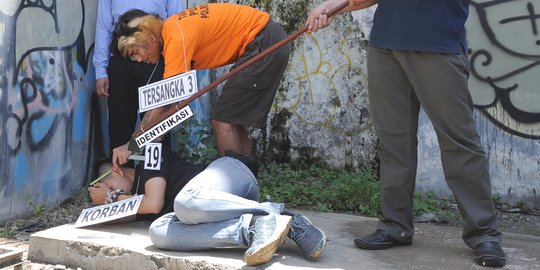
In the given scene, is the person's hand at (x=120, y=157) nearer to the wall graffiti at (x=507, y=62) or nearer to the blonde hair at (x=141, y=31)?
the blonde hair at (x=141, y=31)

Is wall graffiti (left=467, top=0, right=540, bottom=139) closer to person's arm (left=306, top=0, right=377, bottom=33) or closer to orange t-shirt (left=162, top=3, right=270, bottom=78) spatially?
orange t-shirt (left=162, top=3, right=270, bottom=78)

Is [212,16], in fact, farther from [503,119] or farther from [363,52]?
[503,119]

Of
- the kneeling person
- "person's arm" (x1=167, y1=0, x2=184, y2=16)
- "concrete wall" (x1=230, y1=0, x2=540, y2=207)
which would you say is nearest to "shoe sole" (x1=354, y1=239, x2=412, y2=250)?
the kneeling person

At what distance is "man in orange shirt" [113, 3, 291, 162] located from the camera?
13.6 feet

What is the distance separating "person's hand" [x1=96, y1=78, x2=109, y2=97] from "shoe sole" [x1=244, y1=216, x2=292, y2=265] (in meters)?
2.07

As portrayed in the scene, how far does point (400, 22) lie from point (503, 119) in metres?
2.00

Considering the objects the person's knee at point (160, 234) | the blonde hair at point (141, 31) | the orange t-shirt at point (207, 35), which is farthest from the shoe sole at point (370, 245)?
the blonde hair at point (141, 31)

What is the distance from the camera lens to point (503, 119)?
16.7 feet

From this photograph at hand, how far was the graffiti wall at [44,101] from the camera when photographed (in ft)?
14.3

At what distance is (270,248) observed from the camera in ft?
10.5

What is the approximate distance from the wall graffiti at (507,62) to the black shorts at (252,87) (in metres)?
1.49

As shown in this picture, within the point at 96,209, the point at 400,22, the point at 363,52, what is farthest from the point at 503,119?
the point at 96,209

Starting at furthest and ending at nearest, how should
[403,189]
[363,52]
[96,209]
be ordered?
[363,52], [96,209], [403,189]

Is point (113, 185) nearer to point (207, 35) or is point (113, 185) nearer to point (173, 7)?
point (207, 35)
